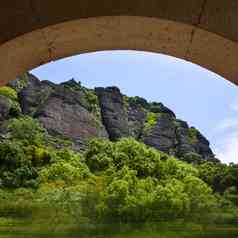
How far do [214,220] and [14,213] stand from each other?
18.1 metres

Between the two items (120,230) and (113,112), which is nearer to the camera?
(120,230)

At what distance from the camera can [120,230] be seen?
143 feet

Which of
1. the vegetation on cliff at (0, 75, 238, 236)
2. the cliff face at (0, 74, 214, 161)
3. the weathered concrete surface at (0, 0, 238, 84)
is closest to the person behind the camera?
the weathered concrete surface at (0, 0, 238, 84)

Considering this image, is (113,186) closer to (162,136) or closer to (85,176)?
(85,176)

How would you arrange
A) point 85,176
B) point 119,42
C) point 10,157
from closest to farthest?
1. point 119,42
2. point 85,176
3. point 10,157

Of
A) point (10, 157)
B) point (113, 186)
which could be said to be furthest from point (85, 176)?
point (10, 157)

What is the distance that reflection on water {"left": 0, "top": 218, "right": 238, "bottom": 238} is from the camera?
41719mm

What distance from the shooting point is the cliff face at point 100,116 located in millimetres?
69062

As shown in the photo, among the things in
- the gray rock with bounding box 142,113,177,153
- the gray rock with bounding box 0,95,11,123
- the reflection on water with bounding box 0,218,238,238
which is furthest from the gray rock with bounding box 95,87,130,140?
the reflection on water with bounding box 0,218,238,238

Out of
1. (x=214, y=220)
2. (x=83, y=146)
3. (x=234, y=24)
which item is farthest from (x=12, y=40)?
(x=83, y=146)

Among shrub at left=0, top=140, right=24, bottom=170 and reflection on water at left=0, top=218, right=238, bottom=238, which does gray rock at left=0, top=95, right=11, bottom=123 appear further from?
reflection on water at left=0, top=218, right=238, bottom=238

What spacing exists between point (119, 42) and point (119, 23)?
28 cm

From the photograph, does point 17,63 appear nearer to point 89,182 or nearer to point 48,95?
point 89,182

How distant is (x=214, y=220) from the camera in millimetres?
42062
